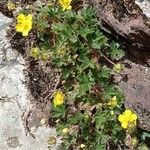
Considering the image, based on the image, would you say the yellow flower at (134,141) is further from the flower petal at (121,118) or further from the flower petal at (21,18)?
the flower petal at (21,18)

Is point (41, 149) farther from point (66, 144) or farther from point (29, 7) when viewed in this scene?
point (29, 7)

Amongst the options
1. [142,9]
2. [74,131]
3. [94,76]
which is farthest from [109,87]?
[142,9]

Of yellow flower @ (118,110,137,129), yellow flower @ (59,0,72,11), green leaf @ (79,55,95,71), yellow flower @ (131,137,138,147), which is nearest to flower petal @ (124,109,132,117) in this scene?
yellow flower @ (118,110,137,129)

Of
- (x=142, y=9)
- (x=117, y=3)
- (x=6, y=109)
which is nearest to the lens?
(x=142, y=9)

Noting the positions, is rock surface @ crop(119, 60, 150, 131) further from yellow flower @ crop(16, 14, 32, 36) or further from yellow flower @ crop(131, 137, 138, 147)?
yellow flower @ crop(16, 14, 32, 36)

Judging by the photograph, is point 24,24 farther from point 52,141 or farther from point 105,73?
point 52,141

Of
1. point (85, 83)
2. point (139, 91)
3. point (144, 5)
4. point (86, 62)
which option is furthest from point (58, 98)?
point (144, 5)

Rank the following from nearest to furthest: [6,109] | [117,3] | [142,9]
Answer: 1. [142,9]
2. [117,3]
3. [6,109]
